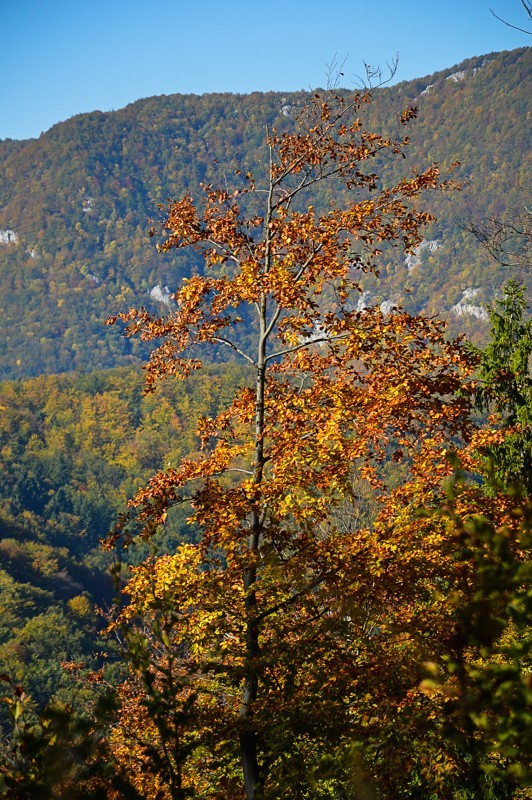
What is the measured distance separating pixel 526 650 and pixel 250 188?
266 inches

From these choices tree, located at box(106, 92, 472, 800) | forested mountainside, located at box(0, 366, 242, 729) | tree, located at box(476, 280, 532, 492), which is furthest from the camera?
forested mountainside, located at box(0, 366, 242, 729)

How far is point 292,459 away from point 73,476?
384ft

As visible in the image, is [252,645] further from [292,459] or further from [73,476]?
[73,476]

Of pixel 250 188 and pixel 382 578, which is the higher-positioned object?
pixel 250 188

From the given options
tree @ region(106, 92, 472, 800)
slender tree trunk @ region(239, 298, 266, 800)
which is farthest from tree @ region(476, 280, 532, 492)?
slender tree trunk @ region(239, 298, 266, 800)

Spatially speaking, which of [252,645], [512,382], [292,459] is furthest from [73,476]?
[292,459]

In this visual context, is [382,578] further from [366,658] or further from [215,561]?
[215,561]

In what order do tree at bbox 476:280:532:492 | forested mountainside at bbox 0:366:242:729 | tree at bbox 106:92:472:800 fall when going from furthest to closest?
forested mountainside at bbox 0:366:242:729 < tree at bbox 476:280:532:492 < tree at bbox 106:92:472:800

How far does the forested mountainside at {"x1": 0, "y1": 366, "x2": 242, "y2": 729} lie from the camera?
246ft

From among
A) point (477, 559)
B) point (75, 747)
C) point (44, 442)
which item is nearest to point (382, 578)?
point (75, 747)

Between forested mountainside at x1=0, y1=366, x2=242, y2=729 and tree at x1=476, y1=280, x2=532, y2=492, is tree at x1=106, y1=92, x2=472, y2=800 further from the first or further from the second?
forested mountainside at x1=0, y1=366, x2=242, y2=729

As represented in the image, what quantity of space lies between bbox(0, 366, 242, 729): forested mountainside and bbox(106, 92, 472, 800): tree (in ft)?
213

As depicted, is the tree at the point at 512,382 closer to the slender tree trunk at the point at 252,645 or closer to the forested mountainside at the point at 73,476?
the slender tree trunk at the point at 252,645

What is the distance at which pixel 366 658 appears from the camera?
23.3 feet
